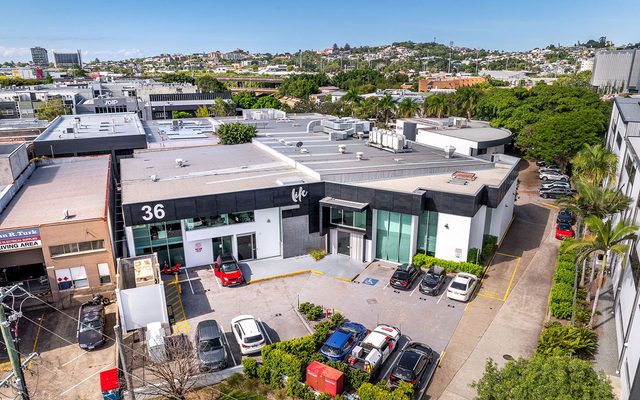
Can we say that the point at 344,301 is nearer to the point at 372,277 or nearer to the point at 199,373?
the point at 372,277

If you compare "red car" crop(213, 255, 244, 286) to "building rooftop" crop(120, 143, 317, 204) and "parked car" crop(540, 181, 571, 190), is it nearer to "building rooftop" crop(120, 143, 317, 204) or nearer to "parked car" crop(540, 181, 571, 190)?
"building rooftop" crop(120, 143, 317, 204)

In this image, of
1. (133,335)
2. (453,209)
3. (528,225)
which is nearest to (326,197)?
(453,209)

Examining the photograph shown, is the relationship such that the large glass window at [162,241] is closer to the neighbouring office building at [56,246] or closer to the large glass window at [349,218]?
the neighbouring office building at [56,246]

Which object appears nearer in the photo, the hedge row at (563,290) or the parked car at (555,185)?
the hedge row at (563,290)

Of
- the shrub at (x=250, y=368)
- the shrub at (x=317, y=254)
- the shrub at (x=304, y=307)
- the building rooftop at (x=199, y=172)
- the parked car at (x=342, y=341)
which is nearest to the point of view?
the shrub at (x=250, y=368)

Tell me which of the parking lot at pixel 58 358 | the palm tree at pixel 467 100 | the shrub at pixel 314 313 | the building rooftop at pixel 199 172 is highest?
the palm tree at pixel 467 100

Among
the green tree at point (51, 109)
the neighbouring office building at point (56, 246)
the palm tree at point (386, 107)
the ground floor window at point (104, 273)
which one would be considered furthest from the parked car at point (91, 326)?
the green tree at point (51, 109)

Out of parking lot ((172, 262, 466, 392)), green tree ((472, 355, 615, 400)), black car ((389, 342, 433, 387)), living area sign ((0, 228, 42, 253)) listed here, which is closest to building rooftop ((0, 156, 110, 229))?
living area sign ((0, 228, 42, 253))
